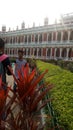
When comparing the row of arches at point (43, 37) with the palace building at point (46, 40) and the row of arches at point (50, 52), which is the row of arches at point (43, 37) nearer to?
the palace building at point (46, 40)

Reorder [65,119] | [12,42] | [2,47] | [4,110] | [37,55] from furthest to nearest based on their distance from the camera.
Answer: [12,42] < [37,55] < [2,47] < [65,119] < [4,110]

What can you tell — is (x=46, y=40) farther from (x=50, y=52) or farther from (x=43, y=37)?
(x=50, y=52)

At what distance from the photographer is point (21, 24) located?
58.4 meters

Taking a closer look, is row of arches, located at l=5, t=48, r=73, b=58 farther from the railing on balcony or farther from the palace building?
the railing on balcony

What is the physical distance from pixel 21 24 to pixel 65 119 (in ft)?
184

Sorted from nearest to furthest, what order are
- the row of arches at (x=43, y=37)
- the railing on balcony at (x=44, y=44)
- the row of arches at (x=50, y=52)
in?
the row of arches at (x=50, y=52), the railing on balcony at (x=44, y=44), the row of arches at (x=43, y=37)

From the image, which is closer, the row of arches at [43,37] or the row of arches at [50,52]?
the row of arches at [50,52]

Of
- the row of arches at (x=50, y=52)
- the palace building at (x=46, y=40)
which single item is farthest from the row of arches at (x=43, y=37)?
the row of arches at (x=50, y=52)

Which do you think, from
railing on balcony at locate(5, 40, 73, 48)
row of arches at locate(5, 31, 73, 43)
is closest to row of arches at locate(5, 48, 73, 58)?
railing on balcony at locate(5, 40, 73, 48)

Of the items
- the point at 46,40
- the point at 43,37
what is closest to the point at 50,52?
the point at 46,40

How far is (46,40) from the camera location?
155 feet

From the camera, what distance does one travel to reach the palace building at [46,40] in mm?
41938

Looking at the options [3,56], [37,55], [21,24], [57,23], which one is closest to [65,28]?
[57,23]

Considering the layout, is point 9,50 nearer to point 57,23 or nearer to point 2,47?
point 57,23
